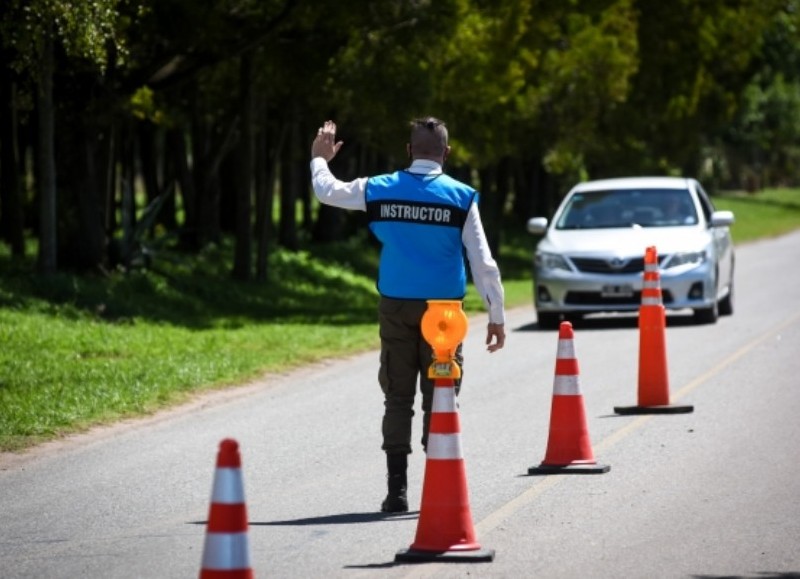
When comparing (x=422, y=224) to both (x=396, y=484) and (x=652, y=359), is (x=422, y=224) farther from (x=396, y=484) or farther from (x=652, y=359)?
(x=652, y=359)

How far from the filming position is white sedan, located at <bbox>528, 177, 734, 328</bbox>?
21.9 meters

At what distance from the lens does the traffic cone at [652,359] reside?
44.3 ft

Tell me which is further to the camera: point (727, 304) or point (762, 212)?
point (762, 212)

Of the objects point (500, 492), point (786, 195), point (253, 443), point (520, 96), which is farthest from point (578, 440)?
point (786, 195)

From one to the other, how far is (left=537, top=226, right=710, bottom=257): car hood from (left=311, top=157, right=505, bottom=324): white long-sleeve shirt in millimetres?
12811

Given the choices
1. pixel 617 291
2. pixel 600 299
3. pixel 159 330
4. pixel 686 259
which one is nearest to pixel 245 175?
pixel 159 330

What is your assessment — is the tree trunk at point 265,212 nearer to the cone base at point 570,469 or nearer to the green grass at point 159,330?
the green grass at point 159,330

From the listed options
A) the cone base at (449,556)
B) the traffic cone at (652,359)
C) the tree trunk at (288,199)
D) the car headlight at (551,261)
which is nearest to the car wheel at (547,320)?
the car headlight at (551,261)

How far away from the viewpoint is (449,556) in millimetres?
8008

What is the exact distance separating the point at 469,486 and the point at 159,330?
474 inches

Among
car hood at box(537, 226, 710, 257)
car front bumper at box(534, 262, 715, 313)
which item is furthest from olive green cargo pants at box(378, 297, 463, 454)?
car hood at box(537, 226, 710, 257)

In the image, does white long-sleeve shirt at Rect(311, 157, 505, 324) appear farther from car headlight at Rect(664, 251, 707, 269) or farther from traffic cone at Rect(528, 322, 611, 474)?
car headlight at Rect(664, 251, 707, 269)

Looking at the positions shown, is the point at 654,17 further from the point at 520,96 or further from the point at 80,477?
the point at 80,477

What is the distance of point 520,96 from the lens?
119 feet
